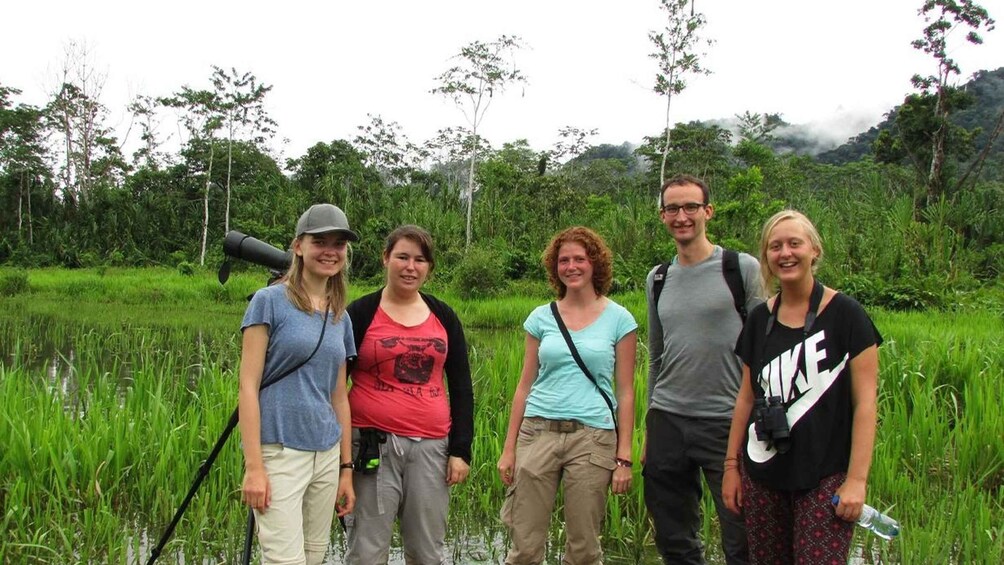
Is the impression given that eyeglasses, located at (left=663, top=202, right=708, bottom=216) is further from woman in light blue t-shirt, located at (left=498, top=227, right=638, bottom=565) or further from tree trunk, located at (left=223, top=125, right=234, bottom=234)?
tree trunk, located at (left=223, top=125, right=234, bottom=234)

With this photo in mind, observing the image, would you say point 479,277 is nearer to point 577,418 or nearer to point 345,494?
point 577,418

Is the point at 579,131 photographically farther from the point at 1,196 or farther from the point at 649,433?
the point at 649,433

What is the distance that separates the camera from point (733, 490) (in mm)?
1964

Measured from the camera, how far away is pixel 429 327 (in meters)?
2.16

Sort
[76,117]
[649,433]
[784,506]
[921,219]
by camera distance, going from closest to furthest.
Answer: [784,506] < [649,433] < [921,219] < [76,117]

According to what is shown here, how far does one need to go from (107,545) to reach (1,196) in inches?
1024

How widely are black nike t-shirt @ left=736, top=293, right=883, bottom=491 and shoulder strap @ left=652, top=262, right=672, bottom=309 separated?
2.06ft

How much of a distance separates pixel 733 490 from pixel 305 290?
127cm

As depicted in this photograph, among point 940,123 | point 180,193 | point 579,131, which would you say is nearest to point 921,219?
point 940,123

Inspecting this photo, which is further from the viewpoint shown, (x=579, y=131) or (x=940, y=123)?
(x=579, y=131)

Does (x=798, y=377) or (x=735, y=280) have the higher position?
(x=735, y=280)

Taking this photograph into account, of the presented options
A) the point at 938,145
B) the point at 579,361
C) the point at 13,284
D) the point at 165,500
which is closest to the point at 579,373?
the point at 579,361

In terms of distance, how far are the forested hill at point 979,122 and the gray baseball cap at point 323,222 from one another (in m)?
33.6

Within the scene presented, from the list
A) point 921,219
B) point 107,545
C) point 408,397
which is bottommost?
point 107,545
